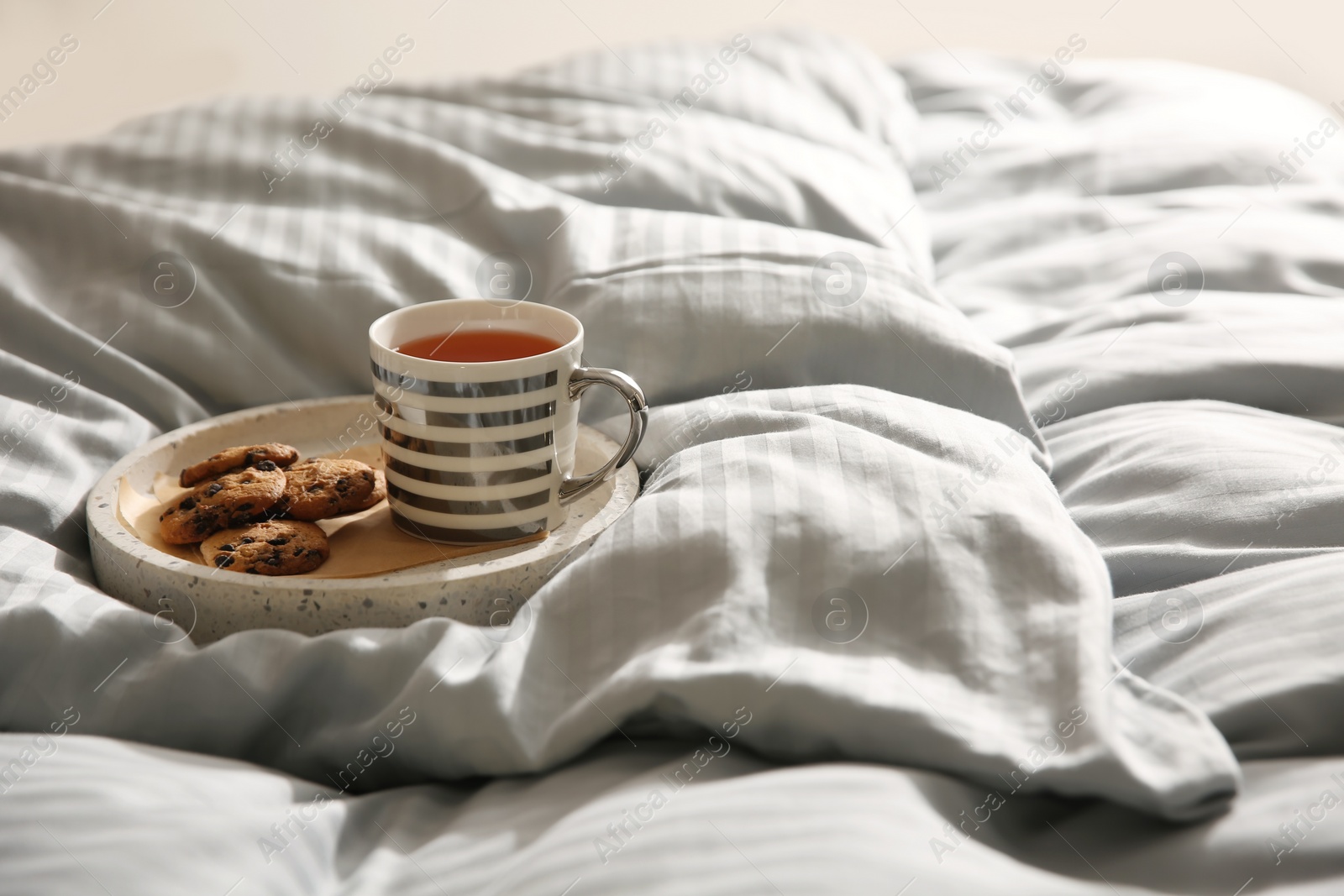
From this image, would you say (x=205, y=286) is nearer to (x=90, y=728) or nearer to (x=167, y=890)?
(x=90, y=728)

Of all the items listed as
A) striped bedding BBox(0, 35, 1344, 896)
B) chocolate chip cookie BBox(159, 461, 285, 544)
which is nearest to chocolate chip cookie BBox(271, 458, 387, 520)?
chocolate chip cookie BBox(159, 461, 285, 544)

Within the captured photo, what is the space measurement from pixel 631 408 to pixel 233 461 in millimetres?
255

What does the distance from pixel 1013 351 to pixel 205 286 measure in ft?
2.21

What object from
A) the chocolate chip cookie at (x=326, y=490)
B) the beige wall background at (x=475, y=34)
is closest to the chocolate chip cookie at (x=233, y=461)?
the chocolate chip cookie at (x=326, y=490)

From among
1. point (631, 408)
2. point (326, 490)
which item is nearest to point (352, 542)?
point (326, 490)

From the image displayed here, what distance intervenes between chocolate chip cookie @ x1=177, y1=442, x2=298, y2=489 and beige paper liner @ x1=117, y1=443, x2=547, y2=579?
14mm

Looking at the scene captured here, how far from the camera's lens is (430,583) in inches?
20.6

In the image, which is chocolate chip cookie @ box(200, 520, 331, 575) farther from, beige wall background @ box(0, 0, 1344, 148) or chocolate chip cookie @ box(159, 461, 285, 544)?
beige wall background @ box(0, 0, 1344, 148)

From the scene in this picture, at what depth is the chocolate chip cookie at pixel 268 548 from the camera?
21.1 inches

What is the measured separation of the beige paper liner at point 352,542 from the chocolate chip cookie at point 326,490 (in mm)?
12

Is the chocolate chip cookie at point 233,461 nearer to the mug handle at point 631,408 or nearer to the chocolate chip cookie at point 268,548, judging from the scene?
the chocolate chip cookie at point 268,548

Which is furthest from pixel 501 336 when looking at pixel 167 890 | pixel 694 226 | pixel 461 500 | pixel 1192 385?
pixel 1192 385

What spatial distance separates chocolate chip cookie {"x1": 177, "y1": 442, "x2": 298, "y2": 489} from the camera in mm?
625

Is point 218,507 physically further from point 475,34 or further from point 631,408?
point 475,34
